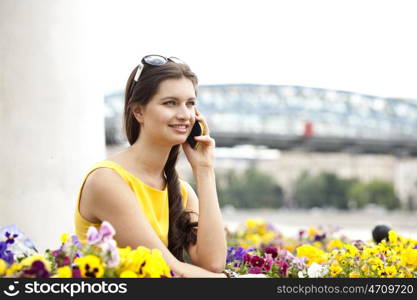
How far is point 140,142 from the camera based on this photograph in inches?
119

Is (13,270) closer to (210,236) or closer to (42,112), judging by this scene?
(210,236)

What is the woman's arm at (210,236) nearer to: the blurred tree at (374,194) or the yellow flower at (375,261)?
the yellow flower at (375,261)

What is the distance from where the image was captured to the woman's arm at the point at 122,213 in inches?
106

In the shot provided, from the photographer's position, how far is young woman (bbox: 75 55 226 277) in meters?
2.74

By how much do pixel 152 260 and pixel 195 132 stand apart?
104 centimetres

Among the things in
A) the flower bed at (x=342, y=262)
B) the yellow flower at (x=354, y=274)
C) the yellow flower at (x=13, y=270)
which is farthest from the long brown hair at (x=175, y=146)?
the yellow flower at (x=13, y=270)

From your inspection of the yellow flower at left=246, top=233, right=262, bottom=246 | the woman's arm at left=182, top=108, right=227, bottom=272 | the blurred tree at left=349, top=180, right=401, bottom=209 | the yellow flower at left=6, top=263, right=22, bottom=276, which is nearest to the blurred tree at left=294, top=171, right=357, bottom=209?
the blurred tree at left=349, top=180, right=401, bottom=209

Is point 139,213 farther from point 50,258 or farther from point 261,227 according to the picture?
point 261,227

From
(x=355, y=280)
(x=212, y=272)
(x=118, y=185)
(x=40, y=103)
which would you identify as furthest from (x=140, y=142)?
(x=40, y=103)

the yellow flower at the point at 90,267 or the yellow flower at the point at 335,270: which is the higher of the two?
the yellow flower at the point at 90,267

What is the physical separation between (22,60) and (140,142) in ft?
5.31

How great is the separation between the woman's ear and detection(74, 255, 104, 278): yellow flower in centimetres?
101

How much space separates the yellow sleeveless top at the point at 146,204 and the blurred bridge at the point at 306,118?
183 ft

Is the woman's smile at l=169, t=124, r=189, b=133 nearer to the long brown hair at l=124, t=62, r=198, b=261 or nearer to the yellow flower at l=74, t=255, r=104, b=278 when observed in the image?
the long brown hair at l=124, t=62, r=198, b=261
